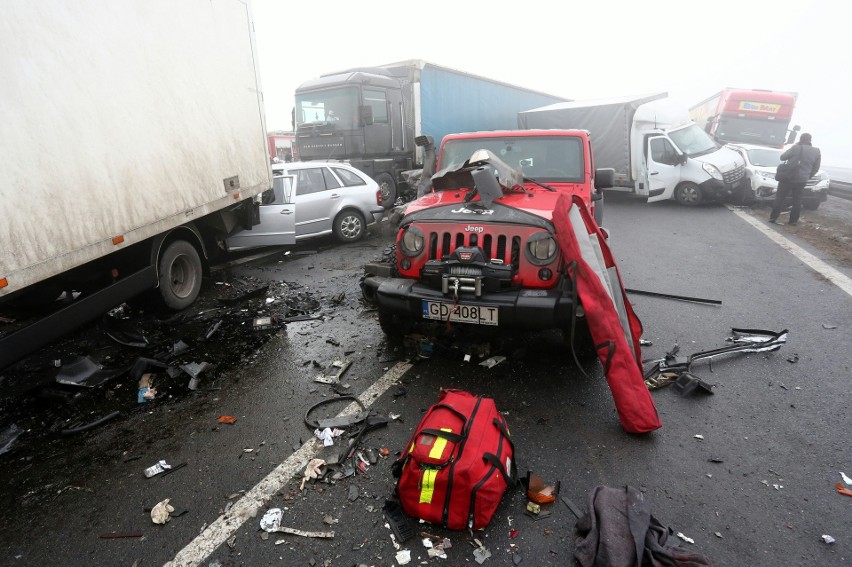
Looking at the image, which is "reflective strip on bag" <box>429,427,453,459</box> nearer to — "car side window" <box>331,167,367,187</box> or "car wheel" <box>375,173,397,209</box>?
"car side window" <box>331,167,367,187</box>

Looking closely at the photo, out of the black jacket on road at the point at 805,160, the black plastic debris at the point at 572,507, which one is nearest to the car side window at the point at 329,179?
the black plastic debris at the point at 572,507

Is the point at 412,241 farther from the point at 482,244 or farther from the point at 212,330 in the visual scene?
the point at 212,330

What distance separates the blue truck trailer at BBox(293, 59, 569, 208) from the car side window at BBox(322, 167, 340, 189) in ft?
11.7

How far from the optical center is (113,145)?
13.0 ft

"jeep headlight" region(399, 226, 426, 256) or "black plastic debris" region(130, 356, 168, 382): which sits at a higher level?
"jeep headlight" region(399, 226, 426, 256)

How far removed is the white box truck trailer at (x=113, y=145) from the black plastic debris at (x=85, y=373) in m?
0.43

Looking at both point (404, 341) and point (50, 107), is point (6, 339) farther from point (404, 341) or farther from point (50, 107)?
point (404, 341)

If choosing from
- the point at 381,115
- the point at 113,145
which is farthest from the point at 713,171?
the point at 113,145

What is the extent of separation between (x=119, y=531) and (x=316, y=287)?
4.41 m

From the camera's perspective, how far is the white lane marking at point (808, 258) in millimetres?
6234

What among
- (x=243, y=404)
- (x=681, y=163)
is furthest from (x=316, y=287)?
(x=681, y=163)

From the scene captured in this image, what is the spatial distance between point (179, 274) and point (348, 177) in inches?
167

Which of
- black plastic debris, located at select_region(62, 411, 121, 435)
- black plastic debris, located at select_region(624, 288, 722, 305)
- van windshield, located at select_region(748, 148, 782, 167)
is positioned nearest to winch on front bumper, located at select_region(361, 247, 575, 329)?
black plastic debris, located at select_region(62, 411, 121, 435)

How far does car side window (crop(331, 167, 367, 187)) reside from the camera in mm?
9211
